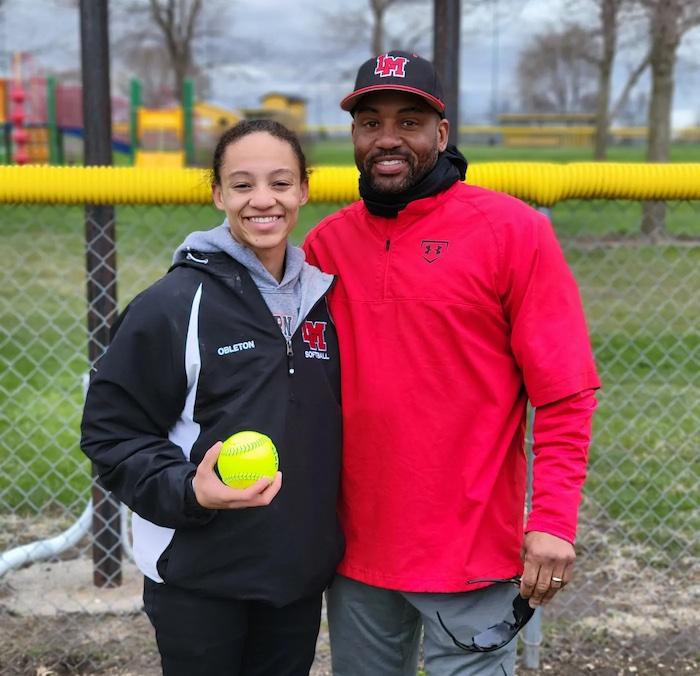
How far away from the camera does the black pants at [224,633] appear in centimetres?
223

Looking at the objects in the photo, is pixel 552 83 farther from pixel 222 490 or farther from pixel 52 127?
pixel 222 490

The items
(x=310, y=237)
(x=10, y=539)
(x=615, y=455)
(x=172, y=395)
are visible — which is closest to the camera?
(x=172, y=395)

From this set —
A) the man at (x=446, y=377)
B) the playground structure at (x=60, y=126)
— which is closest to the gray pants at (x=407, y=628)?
the man at (x=446, y=377)

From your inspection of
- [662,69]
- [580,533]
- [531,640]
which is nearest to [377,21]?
[662,69]

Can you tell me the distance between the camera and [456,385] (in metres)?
2.32

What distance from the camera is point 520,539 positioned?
2422 mm

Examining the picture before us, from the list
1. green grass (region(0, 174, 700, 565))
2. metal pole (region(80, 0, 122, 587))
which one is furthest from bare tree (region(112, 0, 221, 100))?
metal pole (region(80, 0, 122, 587))

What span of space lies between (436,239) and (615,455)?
3.49 meters

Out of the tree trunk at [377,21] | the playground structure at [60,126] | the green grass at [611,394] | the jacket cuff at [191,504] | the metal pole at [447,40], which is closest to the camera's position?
the jacket cuff at [191,504]

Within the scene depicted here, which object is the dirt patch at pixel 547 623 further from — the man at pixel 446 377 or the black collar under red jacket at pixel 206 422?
the black collar under red jacket at pixel 206 422

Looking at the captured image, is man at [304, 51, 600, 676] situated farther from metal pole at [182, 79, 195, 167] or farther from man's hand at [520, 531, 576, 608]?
metal pole at [182, 79, 195, 167]

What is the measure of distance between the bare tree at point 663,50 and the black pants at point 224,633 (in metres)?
10.9

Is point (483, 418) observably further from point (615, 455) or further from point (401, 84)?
point (615, 455)

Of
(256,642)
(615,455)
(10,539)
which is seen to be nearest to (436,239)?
(256,642)
